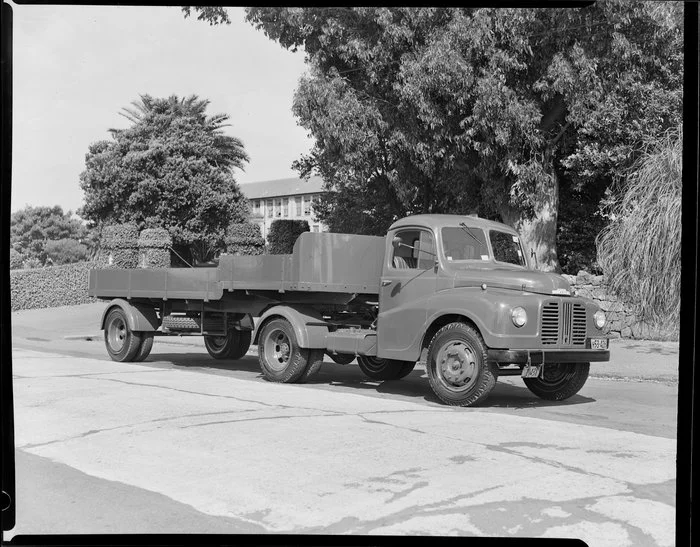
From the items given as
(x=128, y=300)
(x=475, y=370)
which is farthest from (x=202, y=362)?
(x=475, y=370)

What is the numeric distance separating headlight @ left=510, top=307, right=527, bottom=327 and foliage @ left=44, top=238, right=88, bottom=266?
2755 inches

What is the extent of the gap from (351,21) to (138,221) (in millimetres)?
22629

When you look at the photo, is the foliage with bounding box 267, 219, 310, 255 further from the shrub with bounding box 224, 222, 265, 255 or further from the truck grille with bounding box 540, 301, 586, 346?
the truck grille with bounding box 540, 301, 586, 346

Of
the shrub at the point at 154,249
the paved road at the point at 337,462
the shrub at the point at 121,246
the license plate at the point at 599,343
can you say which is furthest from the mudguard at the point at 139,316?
the shrub at the point at 121,246

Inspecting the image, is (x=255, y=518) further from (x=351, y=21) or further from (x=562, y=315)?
(x=351, y=21)

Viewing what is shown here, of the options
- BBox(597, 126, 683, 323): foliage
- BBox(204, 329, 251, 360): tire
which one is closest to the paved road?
BBox(204, 329, 251, 360): tire

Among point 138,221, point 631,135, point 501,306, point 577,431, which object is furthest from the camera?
point 138,221

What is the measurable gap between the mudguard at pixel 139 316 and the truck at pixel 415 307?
0.62 meters

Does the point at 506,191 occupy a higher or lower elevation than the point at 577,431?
higher

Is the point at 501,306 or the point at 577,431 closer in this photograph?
the point at 577,431

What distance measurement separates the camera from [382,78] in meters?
21.8

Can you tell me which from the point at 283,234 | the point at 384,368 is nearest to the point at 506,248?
the point at 384,368

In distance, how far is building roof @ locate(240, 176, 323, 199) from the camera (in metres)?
74.8

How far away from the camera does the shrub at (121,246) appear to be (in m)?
36.2
